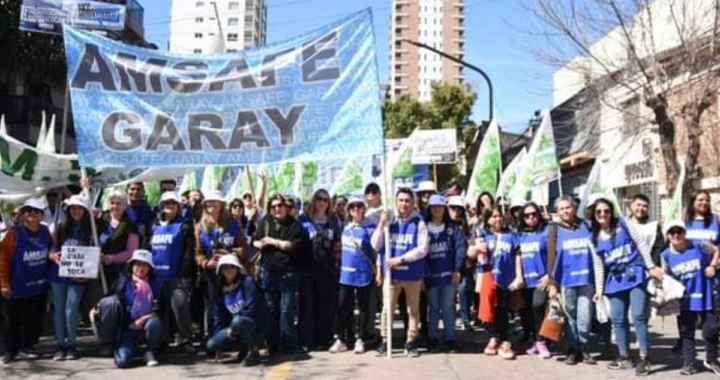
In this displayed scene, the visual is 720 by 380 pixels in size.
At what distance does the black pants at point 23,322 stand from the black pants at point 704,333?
6574 mm

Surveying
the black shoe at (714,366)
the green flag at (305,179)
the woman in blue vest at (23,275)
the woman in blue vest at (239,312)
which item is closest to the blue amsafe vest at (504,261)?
the black shoe at (714,366)

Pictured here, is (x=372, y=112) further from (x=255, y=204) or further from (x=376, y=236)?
(x=255, y=204)

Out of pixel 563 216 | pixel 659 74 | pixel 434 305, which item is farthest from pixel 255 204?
pixel 659 74

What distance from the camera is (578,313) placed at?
8078 mm

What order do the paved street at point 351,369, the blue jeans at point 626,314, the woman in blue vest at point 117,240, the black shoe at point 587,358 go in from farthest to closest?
the woman in blue vest at point 117,240, the black shoe at point 587,358, the blue jeans at point 626,314, the paved street at point 351,369

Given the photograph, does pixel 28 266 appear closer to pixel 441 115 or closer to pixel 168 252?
pixel 168 252

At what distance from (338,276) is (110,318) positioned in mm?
2522

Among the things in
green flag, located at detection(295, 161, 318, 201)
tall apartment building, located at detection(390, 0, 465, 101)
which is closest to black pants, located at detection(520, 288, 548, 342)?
green flag, located at detection(295, 161, 318, 201)

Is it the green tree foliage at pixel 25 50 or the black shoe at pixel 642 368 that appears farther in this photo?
the green tree foliage at pixel 25 50

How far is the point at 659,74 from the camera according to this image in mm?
16812

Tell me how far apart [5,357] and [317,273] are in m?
3.35

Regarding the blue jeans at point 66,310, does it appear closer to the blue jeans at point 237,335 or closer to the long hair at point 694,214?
the blue jeans at point 237,335

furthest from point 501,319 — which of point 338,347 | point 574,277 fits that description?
point 338,347

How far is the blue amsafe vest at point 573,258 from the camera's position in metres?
8.03
